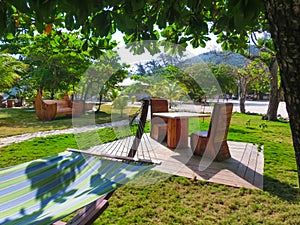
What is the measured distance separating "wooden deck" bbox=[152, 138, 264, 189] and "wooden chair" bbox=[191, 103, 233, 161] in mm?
122

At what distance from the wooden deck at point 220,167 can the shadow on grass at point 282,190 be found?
82 mm

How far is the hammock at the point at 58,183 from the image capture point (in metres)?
1.41

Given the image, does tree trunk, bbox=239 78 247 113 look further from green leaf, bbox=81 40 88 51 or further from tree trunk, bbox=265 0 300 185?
tree trunk, bbox=265 0 300 185

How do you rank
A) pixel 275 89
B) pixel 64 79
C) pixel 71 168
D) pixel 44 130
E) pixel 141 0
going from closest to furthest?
pixel 141 0
pixel 71 168
pixel 44 130
pixel 275 89
pixel 64 79

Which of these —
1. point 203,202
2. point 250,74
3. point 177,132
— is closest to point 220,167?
point 203,202

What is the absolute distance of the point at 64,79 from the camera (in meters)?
11.1

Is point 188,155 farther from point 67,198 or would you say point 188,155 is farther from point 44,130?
→ point 44,130

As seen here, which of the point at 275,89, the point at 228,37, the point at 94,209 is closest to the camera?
the point at 94,209

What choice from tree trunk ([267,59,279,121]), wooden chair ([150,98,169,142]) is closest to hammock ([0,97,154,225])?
wooden chair ([150,98,169,142])

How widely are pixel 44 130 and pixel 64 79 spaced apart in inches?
208

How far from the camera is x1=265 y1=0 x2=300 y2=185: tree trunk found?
1.92 feet

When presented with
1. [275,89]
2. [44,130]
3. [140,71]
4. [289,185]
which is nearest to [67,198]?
[140,71]

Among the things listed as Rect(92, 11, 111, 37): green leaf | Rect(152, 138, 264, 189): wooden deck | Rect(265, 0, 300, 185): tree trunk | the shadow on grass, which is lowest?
the shadow on grass

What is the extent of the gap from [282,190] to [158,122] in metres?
2.75
